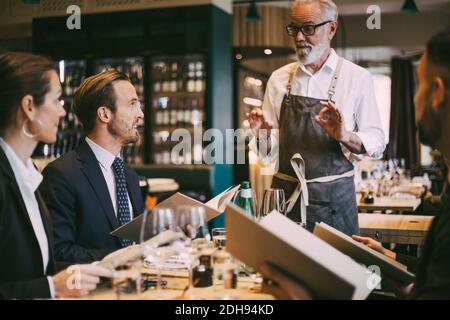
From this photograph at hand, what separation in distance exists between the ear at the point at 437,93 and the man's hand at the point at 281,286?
600mm

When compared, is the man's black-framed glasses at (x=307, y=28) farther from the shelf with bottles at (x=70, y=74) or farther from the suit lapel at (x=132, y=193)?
the shelf with bottles at (x=70, y=74)

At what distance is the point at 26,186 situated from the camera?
5.16 feet

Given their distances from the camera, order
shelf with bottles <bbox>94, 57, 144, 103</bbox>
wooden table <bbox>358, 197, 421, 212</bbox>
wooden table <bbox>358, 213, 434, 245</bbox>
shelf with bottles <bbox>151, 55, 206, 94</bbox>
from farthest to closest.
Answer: shelf with bottles <bbox>94, 57, 144, 103</bbox>
shelf with bottles <bbox>151, 55, 206, 94</bbox>
wooden table <bbox>358, 197, 421, 212</bbox>
wooden table <bbox>358, 213, 434, 245</bbox>

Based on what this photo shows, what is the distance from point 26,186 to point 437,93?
1.14m

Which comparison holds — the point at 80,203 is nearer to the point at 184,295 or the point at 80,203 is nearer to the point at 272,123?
the point at 184,295

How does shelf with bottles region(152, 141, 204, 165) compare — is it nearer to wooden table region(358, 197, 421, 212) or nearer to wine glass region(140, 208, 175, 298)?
wooden table region(358, 197, 421, 212)

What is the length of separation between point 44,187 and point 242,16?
21.2ft

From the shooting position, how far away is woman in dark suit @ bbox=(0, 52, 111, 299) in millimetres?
1489

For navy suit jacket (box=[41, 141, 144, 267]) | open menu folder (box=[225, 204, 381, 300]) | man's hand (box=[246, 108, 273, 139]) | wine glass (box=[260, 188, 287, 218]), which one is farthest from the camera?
man's hand (box=[246, 108, 273, 139])

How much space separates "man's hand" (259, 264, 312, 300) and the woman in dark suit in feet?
1.38

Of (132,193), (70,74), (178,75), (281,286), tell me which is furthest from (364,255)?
(70,74)

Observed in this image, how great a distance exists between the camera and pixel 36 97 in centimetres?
157

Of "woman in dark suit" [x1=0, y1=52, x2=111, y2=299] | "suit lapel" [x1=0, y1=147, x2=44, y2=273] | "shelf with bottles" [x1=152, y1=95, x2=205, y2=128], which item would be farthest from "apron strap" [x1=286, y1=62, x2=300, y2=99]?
"shelf with bottles" [x1=152, y1=95, x2=205, y2=128]
